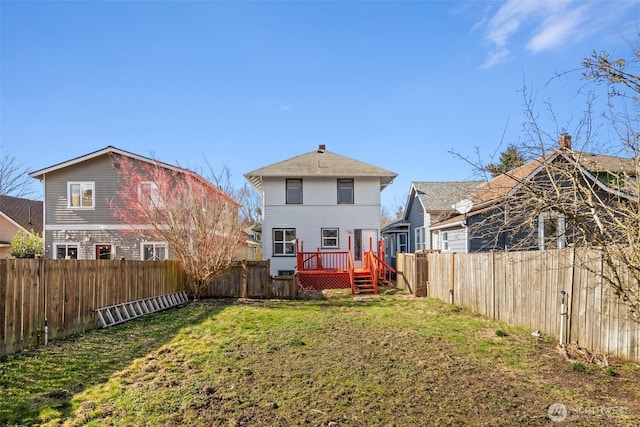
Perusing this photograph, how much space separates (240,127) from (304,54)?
836 centimetres

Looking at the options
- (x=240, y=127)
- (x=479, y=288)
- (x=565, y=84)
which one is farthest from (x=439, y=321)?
(x=240, y=127)

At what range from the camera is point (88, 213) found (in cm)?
1933

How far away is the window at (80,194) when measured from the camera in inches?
766

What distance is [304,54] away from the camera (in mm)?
13258

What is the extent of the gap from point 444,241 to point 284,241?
8.04 meters

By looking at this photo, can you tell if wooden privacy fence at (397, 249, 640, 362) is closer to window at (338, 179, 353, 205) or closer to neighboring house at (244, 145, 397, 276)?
neighboring house at (244, 145, 397, 276)

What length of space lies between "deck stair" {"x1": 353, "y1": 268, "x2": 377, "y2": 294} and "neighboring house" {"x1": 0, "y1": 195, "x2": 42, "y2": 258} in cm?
2266

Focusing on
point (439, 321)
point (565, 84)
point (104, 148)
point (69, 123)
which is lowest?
point (439, 321)

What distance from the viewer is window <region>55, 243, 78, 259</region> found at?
19300mm

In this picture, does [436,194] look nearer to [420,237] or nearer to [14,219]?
[420,237]

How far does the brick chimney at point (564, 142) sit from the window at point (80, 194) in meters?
Answer: 20.7

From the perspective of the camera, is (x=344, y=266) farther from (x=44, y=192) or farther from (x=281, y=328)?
(x=44, y=192)

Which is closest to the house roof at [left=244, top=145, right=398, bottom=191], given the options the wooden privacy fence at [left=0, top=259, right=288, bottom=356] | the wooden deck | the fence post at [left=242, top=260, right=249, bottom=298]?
the wooden deck

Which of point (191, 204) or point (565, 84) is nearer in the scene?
point (565, 84)
